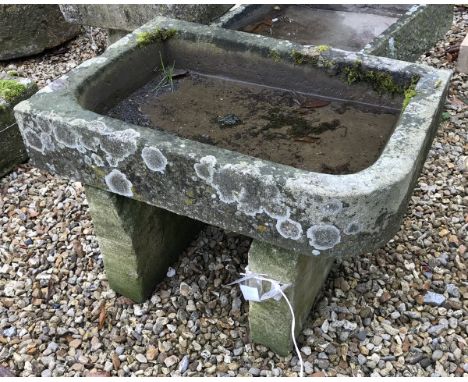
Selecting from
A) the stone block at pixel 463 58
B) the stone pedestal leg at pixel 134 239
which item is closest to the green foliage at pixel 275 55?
the stone pedestal leg at pixel 134 239

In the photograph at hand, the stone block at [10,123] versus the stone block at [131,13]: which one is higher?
the stone block at [131,13]

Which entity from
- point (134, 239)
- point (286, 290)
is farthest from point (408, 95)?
point (134, 239)

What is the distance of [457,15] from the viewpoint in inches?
174

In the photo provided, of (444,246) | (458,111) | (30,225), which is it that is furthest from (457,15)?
(30,225)

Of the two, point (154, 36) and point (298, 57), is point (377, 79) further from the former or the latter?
point (154, 36)

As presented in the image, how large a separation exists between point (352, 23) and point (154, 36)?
5.05ft

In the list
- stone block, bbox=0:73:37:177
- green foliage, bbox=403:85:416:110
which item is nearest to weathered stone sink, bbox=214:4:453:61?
green foliage, bbox=403:85:416:110

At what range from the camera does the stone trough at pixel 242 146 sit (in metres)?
1.36

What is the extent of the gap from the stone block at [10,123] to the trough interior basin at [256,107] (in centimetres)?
112

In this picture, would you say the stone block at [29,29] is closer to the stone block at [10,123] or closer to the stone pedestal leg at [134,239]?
the stone block at [10,123]

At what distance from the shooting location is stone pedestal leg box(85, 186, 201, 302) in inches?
73.2

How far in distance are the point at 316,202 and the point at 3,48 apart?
3469 mm

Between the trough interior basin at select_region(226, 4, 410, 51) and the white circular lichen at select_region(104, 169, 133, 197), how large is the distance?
1.64 m

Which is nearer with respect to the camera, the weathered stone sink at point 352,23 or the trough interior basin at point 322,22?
the weathered stone sink at point 352,23
